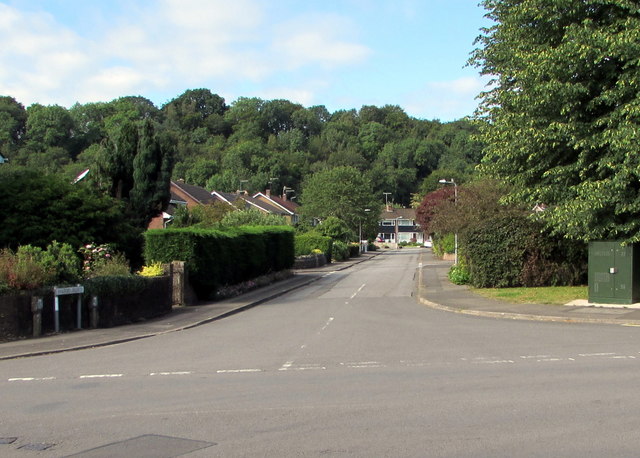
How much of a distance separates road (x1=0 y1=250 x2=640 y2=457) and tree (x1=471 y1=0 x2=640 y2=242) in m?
5.76

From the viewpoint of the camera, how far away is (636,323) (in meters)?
16.8

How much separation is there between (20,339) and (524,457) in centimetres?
1246

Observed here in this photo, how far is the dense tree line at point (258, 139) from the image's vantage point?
106812 mm

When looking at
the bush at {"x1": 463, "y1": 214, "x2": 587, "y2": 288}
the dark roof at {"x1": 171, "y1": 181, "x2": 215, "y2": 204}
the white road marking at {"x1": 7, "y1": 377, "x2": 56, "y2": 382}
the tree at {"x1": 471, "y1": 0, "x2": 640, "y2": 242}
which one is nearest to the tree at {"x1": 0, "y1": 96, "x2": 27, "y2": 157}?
the dark roof at {"x1": 171, "y1": 181, "x2": 215, "y2": 204}

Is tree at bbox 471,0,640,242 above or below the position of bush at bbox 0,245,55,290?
above

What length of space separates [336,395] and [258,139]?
14190cm

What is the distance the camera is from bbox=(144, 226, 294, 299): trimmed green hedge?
2347 centimetres

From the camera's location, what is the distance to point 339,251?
225ft

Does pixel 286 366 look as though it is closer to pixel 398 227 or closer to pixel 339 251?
pixel 339 251

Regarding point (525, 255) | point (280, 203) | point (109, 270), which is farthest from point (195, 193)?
point (109, 270)

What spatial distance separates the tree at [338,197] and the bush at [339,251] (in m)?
17.7

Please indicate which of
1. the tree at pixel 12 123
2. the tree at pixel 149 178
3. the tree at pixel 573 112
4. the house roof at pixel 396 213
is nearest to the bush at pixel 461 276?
the tree at pixel 573 112

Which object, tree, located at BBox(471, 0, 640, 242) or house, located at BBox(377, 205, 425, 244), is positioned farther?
house, located at BBox(377, 205, 425, 244)

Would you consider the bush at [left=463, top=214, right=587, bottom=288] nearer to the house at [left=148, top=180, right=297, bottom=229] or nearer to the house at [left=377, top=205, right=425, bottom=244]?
the house at [left=148, top=180, right=297, bottom=229]
